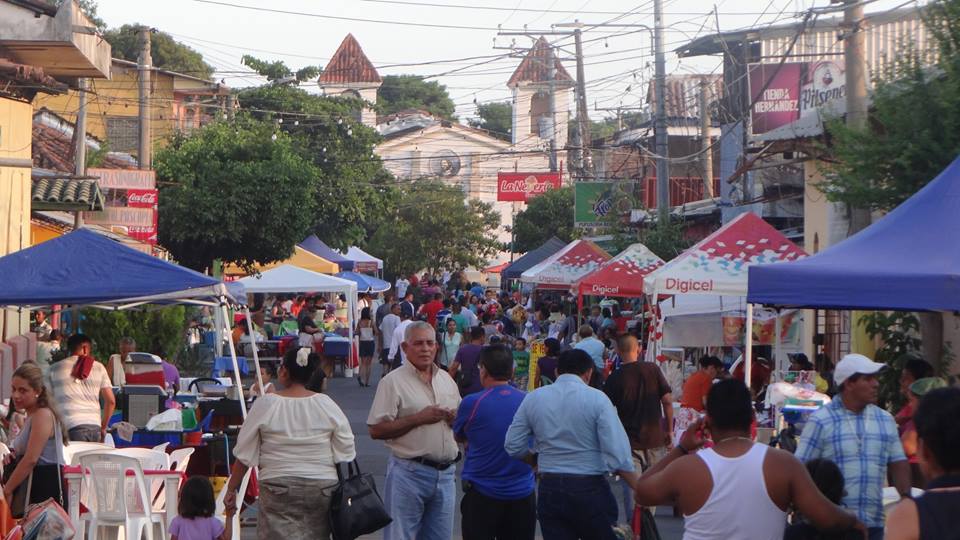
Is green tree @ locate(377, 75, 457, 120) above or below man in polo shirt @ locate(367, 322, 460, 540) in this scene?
above

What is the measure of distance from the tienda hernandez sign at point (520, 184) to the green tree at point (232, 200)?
16829 mm

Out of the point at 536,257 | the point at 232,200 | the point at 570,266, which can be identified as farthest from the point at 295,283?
the point at 536,257

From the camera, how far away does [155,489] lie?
10.8m

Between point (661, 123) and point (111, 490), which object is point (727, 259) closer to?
point (111, 490)

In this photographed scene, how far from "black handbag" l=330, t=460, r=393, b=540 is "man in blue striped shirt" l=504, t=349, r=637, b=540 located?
0.84m

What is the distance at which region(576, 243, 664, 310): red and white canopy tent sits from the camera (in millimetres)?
22672

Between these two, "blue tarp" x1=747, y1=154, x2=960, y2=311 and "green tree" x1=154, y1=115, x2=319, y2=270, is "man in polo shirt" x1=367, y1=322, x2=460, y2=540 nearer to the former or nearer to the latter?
"blue tarp" x1=747, y1=154, x2=960, y2=311

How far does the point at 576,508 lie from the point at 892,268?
2.59 m

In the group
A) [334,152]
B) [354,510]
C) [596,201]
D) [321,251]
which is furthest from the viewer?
[334,152]

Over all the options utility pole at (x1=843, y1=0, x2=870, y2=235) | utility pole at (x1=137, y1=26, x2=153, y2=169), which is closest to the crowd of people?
utility pole at (x1=843, y1=0, x2=870, y2=235)

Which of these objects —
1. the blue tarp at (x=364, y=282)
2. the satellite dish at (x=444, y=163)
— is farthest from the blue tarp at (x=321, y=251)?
the satellite dish at (x=444, y=163)

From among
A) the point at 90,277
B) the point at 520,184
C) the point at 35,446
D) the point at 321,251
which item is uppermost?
the point at 520,184

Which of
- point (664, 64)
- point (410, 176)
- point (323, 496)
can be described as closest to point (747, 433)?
point (323, 496)

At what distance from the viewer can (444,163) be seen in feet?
295
